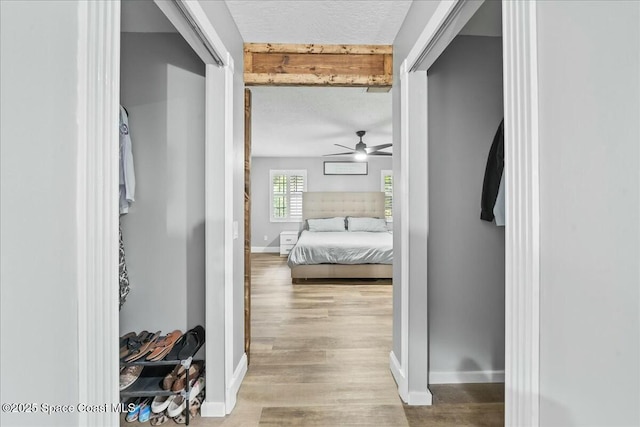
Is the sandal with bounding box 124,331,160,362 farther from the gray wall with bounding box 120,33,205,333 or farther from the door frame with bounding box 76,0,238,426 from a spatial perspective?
the door frame with bounding box 76,0,238,426

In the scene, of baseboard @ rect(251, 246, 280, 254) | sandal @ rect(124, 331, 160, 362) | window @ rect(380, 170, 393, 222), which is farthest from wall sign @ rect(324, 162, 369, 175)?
sandal @ rect(124, 331, 160, 362)

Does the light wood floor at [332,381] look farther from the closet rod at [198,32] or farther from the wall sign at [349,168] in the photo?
the wall sign at [349,168]

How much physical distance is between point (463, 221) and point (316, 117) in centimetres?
292

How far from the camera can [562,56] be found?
70 cm

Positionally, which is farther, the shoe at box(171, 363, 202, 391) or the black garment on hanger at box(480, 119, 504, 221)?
the black garment on hanger at box(480, 119, 504, 221)

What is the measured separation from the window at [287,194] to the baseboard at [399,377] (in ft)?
19.3

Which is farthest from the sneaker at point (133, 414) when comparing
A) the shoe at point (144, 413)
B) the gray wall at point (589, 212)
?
the gray wall at point (589, 212)

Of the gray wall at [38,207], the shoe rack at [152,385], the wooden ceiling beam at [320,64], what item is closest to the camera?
the gray wall at [38,207]

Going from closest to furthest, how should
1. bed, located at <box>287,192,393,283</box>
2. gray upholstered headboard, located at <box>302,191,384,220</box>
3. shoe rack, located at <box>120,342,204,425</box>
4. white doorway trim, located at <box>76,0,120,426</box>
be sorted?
1. white doorway trim, located at <box>76,0,120,426</box>
2. shoe rack, located at <box>120,342,204,425</box>
3. bed, located at <box>287,192,393,283</box>
4. gray upholstered headboard, located at <box>302,191,384,220</box>

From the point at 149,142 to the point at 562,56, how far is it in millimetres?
2114

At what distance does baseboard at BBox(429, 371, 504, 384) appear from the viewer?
2.16 m

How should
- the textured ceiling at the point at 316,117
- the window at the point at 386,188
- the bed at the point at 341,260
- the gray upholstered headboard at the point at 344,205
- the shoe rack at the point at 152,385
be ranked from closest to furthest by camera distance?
the shoe rack at the point at 152,385 → the textured ceiling at the point at 316,117 → the bed at the point at 341,260 → the gray upholstered headboard at the point at 344,205 → the window at the point at 386,188

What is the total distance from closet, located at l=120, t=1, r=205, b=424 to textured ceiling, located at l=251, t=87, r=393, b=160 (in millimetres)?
1478

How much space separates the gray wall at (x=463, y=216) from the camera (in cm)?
213
